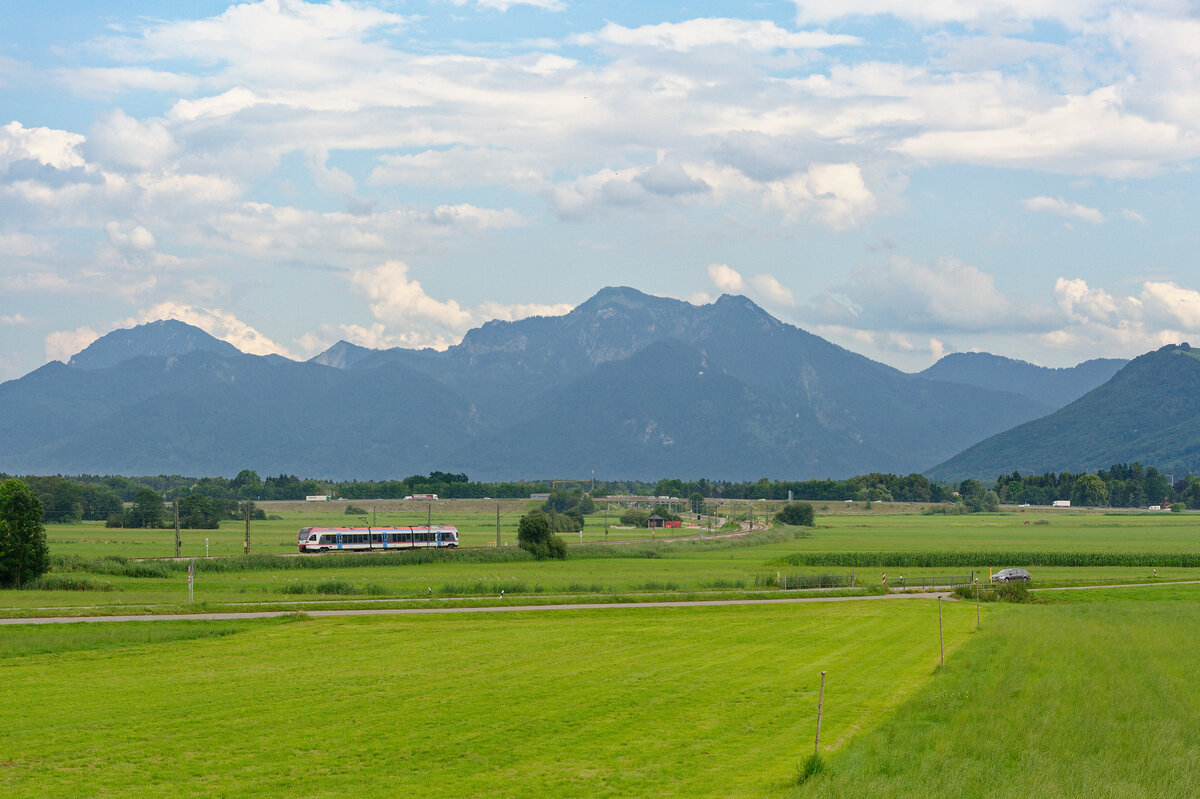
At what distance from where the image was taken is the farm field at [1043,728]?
70.1 feet

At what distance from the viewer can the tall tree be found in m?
63.4

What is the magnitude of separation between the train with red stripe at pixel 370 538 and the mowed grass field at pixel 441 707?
58.3m

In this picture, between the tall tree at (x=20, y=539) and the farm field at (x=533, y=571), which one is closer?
the farm field at (x=533, y=571)

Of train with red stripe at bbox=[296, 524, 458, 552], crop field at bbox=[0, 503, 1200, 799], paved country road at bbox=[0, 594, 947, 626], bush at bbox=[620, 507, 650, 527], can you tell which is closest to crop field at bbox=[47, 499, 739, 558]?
bush at bbox=[620, 507, 650, 527]

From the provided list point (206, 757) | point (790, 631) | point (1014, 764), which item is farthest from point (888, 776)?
point (790, 631)

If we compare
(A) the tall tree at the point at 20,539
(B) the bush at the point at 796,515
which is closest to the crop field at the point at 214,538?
(A) the tall tree at the point at 20,539

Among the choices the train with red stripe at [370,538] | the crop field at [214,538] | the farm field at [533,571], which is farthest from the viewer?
the train with red stripe at [370,538]

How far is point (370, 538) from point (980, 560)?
57.9 m

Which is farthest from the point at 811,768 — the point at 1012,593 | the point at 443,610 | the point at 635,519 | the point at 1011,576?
the point at 635,519

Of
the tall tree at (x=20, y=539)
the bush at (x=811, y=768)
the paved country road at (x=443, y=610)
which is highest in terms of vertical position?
the tall tree at (x=20, y=539)

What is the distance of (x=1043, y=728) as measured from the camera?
85.4 feet

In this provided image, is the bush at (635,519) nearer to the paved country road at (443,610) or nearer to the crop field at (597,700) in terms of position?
the paved country road at (443,610)

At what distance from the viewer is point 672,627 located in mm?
45781

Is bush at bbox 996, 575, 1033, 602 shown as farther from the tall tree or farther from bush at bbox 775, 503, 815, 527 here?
bush at bbox 775, 503, 815, 527
